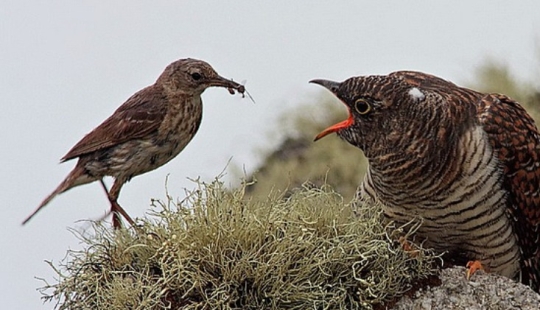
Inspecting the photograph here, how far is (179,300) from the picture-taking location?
14.0 ft

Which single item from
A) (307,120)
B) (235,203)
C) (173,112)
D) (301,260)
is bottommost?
(307,120)

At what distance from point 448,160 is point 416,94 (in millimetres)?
308

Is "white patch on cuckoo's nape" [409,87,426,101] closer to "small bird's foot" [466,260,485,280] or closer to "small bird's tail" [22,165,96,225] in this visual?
"small bird's foot" [466,260,485,280]

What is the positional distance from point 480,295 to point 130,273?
143 centimetres

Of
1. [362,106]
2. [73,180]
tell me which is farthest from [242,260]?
[73,180]

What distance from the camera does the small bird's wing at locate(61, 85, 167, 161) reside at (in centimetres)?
495

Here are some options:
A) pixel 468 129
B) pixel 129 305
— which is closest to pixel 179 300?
pixel 129 305

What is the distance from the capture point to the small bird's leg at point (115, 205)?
479 cm

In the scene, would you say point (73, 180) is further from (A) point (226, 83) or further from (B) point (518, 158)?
(B) point (518, 158)

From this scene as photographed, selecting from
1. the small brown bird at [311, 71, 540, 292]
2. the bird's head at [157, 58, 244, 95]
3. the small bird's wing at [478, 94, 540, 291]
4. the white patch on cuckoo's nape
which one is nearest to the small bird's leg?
the bird's head at [157, 58, 244, 95]

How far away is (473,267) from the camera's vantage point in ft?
15.4

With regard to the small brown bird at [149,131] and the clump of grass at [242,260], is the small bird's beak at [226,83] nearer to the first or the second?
the small brown bird at [149,131]

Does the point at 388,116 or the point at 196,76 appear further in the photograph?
the point at 196,76

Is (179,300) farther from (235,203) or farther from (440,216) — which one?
(440,216)
